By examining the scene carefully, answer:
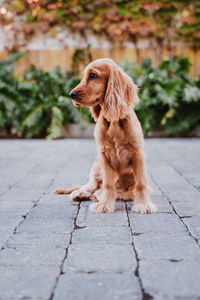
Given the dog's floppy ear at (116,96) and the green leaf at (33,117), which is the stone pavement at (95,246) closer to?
the dog's floppy ear at (116,96)

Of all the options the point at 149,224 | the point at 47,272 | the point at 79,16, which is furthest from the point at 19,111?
the point at 47,272

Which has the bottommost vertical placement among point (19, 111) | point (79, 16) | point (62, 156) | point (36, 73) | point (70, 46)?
point (62, 156)

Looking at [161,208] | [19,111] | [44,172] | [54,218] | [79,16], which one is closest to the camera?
A: [54,218]

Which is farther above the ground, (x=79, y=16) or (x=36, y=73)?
(x=79, y=16)

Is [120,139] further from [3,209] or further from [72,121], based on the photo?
[72,121]

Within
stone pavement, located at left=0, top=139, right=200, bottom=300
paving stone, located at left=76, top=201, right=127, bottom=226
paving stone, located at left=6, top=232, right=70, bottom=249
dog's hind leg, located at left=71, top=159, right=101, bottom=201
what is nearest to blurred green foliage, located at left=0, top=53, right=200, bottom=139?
stone pavement, located at left=0, top=139, right=200, bottom=300

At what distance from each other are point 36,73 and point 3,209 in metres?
7.76

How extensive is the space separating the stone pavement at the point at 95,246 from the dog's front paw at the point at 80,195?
3.1 inches

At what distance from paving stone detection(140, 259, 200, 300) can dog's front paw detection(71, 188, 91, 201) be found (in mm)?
1507

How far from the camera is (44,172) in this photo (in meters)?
5.09

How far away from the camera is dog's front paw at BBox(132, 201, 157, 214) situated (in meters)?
3.03

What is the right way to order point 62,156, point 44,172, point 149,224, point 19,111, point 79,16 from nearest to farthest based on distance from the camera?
1. point 149,224
2. point 44,172
3. point 62,156
4. point 19,111
5. point 79,16

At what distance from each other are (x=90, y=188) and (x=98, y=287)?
185cm

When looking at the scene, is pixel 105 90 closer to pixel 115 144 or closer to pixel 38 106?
pixel 115 144
